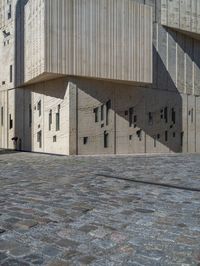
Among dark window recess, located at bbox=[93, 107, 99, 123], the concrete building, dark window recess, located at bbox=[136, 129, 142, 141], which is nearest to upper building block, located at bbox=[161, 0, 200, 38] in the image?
the concrete building

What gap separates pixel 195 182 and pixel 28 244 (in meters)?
5.38

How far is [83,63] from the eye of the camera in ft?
57.6

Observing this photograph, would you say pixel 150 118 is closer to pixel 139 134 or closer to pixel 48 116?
pixel 139 134

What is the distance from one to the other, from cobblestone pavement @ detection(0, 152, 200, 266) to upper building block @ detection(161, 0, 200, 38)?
17.2 meters

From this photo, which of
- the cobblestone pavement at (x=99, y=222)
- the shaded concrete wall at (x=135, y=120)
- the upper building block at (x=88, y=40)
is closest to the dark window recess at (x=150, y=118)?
the shaded concrete wall at (x=135, y=120)

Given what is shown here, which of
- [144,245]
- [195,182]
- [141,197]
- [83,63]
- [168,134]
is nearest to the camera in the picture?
[144,245]

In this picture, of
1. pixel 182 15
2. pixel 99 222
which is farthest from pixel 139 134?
pixel 99 222

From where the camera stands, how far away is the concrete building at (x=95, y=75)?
17.3 meters

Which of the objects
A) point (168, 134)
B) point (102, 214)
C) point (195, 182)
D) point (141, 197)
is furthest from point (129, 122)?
point (102, 214)

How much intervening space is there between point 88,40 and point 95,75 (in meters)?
1.66

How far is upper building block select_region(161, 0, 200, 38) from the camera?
23516mm

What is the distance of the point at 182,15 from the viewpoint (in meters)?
24.3

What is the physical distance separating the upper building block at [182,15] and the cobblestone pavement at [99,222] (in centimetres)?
1716

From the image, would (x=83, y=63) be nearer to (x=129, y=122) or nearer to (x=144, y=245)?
(x=129, y=122)
